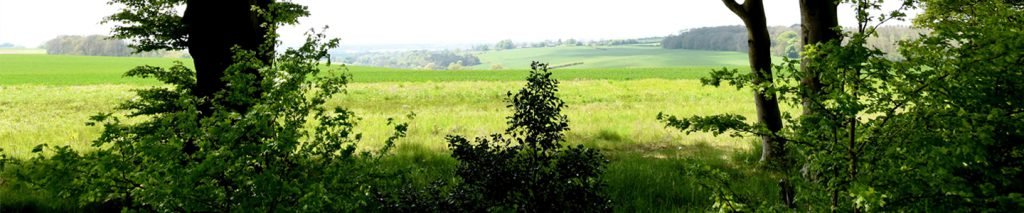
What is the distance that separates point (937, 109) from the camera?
2379 mm

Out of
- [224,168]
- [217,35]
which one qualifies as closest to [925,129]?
[224,168]

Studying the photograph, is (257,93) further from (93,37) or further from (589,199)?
(93,37)

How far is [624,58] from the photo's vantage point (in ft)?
326

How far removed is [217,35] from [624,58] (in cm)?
9661

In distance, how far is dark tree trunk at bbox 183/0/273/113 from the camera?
5445mm

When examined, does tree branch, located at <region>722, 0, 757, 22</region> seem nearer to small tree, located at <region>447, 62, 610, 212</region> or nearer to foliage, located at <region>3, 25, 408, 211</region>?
small tree, located at <region>447, 62, 610, 212</region>

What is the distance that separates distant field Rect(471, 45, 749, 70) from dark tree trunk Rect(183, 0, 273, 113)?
7531 centimetres

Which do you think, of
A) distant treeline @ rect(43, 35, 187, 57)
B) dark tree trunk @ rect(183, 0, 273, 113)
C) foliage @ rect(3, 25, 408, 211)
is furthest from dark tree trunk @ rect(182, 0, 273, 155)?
distant treeline @ rect(43, 35, 187, 57)

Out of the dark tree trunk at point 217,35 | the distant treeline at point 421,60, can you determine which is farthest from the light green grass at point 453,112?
the distant treeline at point 421,60

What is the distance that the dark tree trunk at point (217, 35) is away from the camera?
545 cm

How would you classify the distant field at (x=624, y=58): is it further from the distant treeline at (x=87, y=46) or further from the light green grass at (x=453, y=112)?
the distant treeline at (x=87, y=46)

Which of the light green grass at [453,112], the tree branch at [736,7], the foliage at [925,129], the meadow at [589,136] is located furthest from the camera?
the light green grass at [453,112]

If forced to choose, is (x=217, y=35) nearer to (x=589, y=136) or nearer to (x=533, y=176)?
(x=533, y=176)

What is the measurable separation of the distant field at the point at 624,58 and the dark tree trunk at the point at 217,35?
75.3 m
